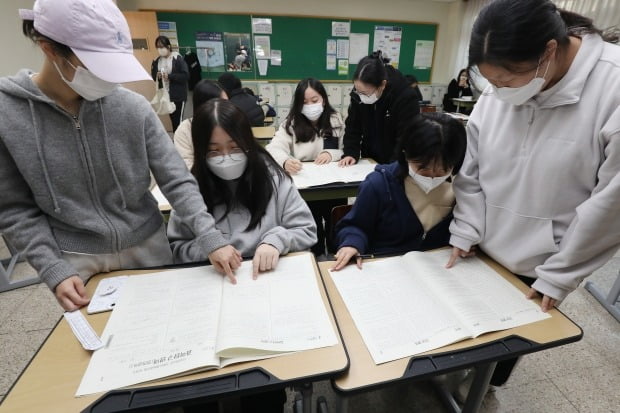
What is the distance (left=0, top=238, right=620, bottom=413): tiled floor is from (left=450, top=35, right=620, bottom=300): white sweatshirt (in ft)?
2.07

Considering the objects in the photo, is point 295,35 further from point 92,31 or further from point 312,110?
point 92,31

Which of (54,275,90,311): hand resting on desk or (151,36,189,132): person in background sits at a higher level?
(151,36,189,132): person in background

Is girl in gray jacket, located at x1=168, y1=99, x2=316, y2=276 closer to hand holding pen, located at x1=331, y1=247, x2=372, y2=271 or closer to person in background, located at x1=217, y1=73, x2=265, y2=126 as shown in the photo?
hand holding pen, located at x1=331, y1=247, x2=372, y2=271

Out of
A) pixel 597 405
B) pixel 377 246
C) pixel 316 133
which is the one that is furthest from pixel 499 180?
pixel 316 133

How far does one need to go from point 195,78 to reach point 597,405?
19.8ft

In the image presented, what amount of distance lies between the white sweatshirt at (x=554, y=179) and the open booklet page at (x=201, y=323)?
57cm

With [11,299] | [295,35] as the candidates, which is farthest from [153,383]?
[295,35]

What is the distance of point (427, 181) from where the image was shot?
111cm

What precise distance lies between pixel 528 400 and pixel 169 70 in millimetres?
5537

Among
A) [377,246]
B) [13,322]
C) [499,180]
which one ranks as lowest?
[13,322]

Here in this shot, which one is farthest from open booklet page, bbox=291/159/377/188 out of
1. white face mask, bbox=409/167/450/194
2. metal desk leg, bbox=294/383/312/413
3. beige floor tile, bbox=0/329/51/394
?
beige floor tile, bbox=0/329/51/394

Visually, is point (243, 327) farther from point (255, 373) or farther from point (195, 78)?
point (195, 78)

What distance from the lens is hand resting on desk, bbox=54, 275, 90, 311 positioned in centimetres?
82

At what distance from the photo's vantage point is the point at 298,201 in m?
1.25
